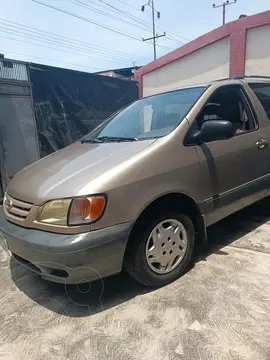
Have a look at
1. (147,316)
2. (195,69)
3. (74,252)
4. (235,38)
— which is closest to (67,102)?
(195,69)

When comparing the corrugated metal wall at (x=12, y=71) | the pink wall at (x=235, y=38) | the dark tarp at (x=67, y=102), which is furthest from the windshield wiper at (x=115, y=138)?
the pink wall at (x=235, y=38)

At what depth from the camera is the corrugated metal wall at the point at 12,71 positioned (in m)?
5.80

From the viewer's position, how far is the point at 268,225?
3746mm

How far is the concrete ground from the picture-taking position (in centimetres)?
194

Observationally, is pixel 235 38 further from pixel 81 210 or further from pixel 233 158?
pixel 81 210

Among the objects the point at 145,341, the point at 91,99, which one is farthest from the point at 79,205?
the point at 91,99

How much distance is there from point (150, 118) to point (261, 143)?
1.30 metres

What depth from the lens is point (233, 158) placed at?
120 inches

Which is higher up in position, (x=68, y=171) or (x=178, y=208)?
(x=68, y=171)

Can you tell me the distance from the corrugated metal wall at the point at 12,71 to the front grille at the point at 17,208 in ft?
13.5

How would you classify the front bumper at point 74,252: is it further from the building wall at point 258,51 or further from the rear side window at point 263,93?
the building wall at point 258,51

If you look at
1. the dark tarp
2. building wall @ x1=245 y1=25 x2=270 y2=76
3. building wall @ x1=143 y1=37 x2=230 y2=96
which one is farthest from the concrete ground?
building wall @ x1=143 y1=37 x2=230 y2=96

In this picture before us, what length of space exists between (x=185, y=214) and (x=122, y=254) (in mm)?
761

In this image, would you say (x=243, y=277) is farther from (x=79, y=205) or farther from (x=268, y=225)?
(x=79, y=205)
